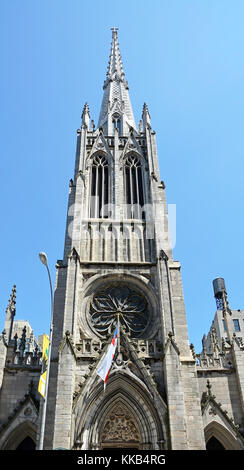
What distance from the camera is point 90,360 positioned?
761 inches

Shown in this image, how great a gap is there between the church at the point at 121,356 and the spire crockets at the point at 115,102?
30.7 feet

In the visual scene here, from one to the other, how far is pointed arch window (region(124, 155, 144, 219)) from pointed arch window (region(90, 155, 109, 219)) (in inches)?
63.6

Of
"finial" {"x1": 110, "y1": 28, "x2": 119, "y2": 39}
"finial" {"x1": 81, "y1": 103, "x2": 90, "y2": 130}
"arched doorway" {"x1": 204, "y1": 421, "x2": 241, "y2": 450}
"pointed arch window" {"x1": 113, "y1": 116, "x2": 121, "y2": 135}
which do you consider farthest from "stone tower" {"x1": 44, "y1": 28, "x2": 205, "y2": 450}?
"finial" {"x1": 110, "y1": 28, "x2": 119, "y2": 39}

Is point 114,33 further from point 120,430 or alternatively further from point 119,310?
point 120,430

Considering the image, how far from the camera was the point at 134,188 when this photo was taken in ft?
94.9

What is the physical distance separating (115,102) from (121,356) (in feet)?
92.2

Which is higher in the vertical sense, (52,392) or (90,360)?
(90,360)

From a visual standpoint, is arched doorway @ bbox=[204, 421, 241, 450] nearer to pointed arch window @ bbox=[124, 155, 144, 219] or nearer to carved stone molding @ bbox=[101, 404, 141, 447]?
carved stone molding @ bbox=[101, 404, 141, 447]

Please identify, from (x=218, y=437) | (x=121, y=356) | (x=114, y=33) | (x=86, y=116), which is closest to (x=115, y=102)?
(x=86, y=116)

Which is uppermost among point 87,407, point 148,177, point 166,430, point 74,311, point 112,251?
point 148,177
